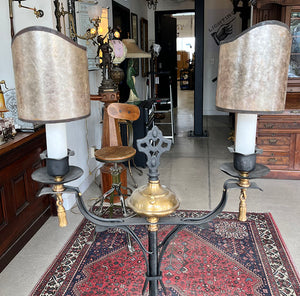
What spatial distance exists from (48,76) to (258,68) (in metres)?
0.54

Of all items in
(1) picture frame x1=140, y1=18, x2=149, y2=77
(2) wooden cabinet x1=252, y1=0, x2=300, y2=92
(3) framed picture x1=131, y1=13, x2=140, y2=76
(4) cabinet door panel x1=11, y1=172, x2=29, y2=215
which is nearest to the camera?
(4) cabinet door panel x1=11, y1=172, x2=29, y2=215

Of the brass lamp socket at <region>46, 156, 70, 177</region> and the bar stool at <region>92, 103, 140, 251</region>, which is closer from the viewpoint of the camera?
the brass lamp socket at <region>46, 156, 70, 177</region>

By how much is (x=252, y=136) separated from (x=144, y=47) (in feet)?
22.1

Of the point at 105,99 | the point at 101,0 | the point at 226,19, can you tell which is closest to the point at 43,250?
the point at 105,99

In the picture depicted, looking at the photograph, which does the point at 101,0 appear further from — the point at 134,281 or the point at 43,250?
the point at 134,281

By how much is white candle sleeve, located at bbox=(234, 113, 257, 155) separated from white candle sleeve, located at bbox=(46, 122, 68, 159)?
52 cm

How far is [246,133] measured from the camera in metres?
1.00

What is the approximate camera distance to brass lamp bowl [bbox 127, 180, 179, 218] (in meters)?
1.04

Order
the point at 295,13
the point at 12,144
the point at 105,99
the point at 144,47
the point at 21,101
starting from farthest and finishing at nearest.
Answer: the point at 144,47
the point at 295,13
the point at 105,99
the point at 12,144
the point at 21,101

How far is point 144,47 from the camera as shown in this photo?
24.2 ft

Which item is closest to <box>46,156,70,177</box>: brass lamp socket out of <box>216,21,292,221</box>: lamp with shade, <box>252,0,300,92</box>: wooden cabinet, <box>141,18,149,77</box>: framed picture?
<box>216,21,292,221</box>: lamp with shade

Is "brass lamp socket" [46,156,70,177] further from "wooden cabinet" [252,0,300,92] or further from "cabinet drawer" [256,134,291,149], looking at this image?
"wooden cabinet" [252,0,300,92]

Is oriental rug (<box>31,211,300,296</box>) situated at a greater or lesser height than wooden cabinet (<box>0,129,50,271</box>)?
lesser

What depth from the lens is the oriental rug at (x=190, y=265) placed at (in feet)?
6.94
